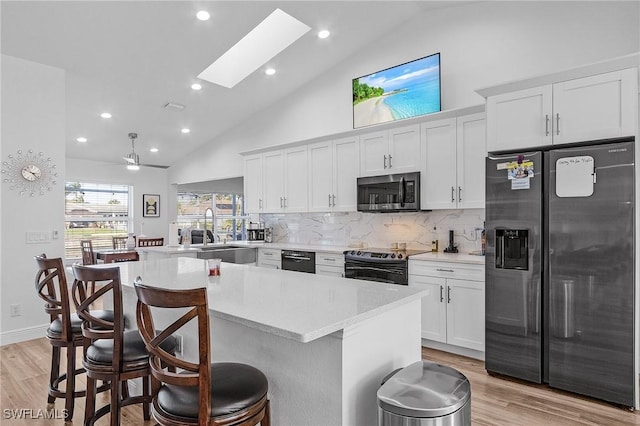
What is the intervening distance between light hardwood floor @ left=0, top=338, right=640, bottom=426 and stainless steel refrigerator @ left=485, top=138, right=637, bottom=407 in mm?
89

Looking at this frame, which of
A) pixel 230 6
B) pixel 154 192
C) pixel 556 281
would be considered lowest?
pixel 556 281

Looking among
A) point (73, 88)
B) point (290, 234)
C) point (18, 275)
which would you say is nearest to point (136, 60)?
point (73, 88)

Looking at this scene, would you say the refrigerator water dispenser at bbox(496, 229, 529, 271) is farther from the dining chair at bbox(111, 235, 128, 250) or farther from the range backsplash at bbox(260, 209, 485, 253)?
the dining chair at bbox(111, 235, 128, 250)

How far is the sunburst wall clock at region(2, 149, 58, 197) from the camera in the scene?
3959 millimetres

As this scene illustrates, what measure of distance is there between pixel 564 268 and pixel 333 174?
2841 mm

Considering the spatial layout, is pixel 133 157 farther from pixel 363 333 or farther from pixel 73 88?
pixel 363 333

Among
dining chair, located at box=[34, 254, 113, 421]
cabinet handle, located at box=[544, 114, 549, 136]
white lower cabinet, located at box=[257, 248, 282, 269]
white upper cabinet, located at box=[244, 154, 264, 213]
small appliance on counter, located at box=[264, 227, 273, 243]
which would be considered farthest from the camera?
small appliance on counter, located at box=[264, 227, 273, 243]

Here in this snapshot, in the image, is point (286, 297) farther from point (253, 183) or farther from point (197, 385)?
point (253, 183)

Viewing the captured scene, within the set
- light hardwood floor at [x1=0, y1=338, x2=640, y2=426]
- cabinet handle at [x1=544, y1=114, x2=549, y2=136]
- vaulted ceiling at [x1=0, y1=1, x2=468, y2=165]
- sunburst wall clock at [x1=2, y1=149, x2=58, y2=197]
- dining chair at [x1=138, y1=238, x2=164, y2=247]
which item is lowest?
light hardwood floor at [x1=0, y1=338, x2=640, y2=426]

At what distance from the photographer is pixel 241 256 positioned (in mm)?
5535

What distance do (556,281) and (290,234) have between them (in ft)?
12.9

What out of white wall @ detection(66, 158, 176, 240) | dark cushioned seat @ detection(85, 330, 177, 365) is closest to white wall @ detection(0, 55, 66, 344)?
dark cushioned seat @ detection(85, 330, 177, 365)

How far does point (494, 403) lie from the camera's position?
264 cm

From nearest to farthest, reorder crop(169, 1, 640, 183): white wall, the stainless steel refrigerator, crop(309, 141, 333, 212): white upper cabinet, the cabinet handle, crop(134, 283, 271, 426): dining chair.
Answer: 1. crop(134, 283, 271, 426): dining chair
2. the stainless steel refrigerator
3. the cabinet handle
4. crop(169, 1, 640, 183): white wall
5. crop(309, 141, 333, 212): white upper cabinet
